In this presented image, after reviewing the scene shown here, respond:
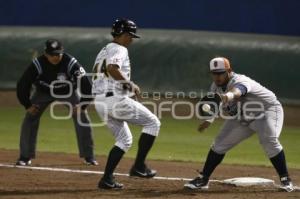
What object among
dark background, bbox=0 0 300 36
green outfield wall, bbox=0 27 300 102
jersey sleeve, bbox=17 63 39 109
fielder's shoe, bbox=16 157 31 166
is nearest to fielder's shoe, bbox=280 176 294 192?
jersey sleeve, bbox=17 63 39 109

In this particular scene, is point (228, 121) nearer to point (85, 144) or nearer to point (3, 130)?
point (85, 144)

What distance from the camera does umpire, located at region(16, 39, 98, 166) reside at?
10.5 meters

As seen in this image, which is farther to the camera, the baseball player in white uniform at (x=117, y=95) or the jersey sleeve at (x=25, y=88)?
the jersey sleeve at (x=25, y=88)

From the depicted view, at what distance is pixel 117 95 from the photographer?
30.4ft

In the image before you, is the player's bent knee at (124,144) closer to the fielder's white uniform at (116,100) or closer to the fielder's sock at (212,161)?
the fielder's white uniform at (116,100)

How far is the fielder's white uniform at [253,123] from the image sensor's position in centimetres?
886

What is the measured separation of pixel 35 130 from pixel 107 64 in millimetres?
2517

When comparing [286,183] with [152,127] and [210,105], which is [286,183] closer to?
[210,105]

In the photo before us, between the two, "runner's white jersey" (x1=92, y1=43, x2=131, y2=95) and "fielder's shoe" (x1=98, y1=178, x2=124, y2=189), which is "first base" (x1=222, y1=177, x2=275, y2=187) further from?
"runner's white jersey" (x1=92, y1=43, x2=131, y2=95)

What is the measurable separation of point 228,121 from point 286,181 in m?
0.90

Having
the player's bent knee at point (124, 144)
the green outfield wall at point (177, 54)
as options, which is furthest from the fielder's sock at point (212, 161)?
the green outfield wall at point (177, 54)

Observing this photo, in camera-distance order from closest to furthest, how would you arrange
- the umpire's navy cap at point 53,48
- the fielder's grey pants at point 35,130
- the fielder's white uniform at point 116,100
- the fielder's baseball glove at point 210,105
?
1. the fielder's baseball glove at point 210,105
2. the fielder's white uniform at point 116,100
3. the umpire's navy cap at point 53,48
4. the fielder's grey pants at point 35,130

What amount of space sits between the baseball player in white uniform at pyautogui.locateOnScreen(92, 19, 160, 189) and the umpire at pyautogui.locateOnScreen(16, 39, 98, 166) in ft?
4.33

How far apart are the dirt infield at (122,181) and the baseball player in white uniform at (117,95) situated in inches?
16.6
